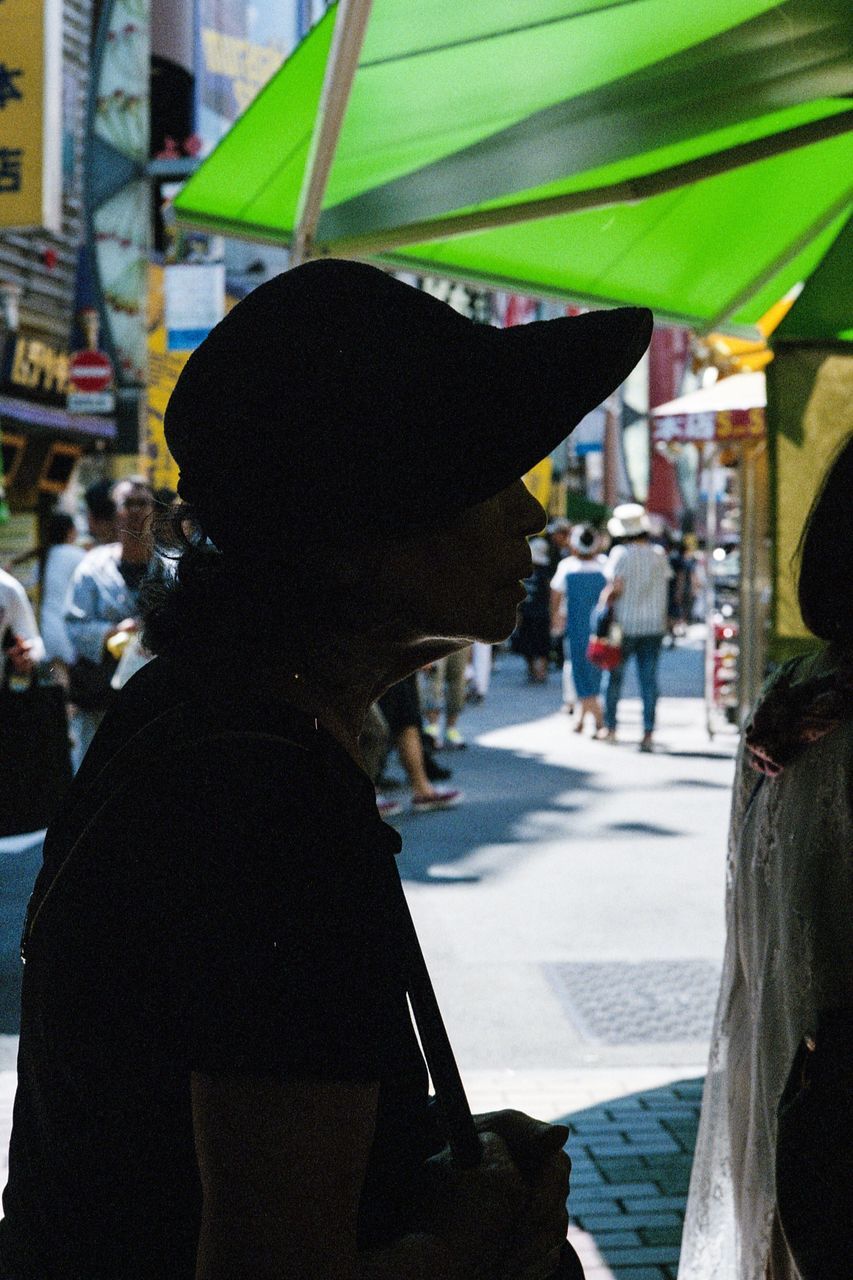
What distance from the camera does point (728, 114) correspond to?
10.6 feet

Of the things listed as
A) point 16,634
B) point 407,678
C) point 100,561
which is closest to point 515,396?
point 407,678

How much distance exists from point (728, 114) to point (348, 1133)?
2.86 meters

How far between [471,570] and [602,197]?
2675 mm

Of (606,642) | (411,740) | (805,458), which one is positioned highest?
(805,458)

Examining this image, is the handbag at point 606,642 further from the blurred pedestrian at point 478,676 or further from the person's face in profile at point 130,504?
the person's face in profile at point 130,504

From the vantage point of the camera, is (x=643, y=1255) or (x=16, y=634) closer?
(x=643, y=1255)

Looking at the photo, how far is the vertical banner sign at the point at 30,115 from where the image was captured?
9117 mm

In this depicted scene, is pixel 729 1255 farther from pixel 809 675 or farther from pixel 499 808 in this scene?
pixel 499 808

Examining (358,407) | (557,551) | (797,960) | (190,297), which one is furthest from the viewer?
(557,551)

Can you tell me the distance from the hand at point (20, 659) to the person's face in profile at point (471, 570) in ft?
17.0

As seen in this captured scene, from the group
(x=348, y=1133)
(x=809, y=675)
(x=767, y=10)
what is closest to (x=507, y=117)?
(x=767, y=10)

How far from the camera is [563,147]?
11.4 ft

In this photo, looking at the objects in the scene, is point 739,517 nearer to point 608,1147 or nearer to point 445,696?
point 445,696

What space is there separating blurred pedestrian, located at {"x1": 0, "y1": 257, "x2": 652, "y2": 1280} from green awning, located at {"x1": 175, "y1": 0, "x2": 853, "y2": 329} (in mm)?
2096
